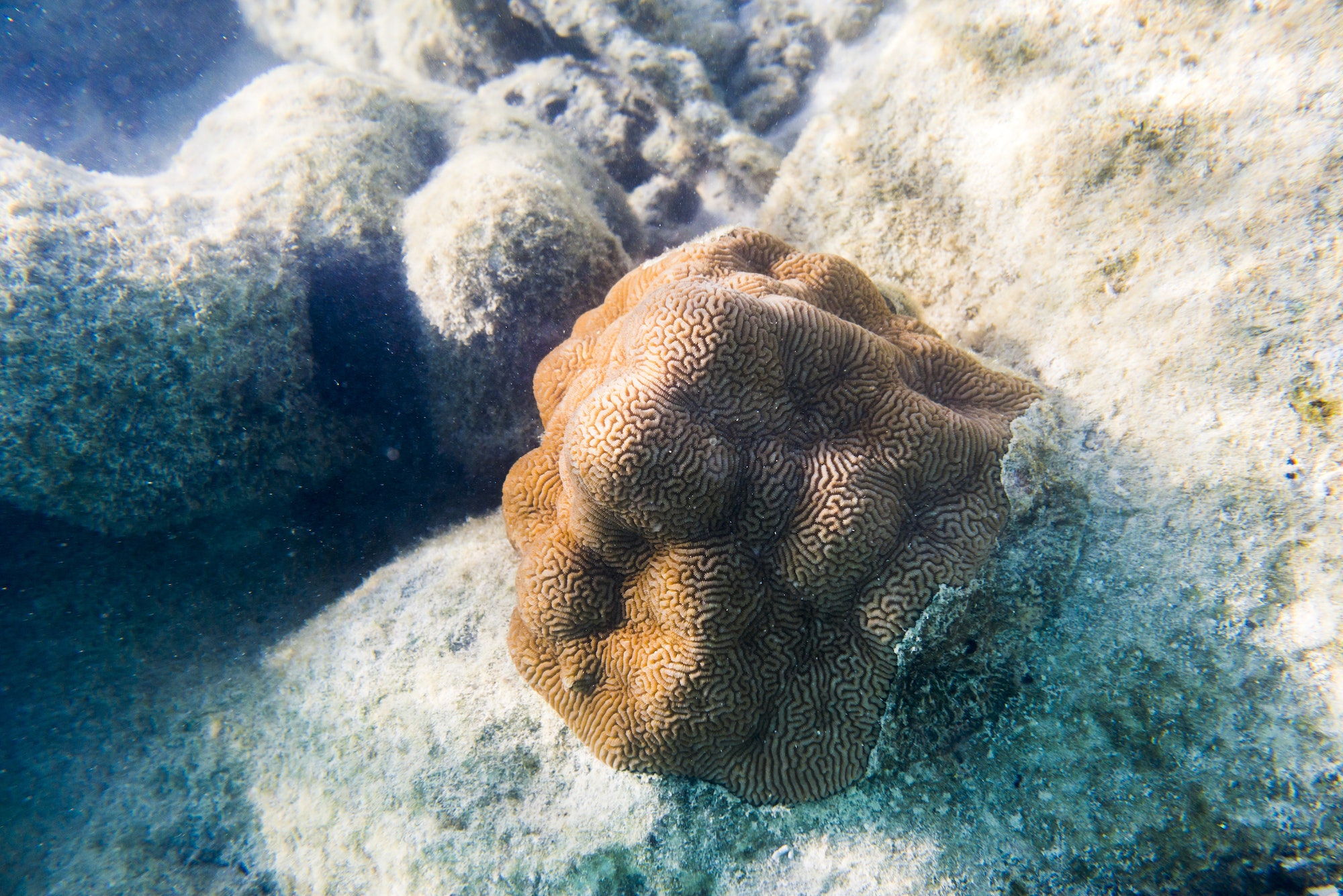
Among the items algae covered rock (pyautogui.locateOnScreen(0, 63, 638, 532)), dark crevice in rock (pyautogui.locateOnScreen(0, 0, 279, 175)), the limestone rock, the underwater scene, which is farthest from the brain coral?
dark crevice in rock (pyautogui.locateOnScreen(0, 0, 279, 175))

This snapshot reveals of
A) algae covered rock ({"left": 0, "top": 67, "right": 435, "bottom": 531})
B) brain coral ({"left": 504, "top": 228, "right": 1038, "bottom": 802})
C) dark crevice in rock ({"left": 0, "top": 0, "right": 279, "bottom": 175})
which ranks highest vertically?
dark crevice in rock ({"left": 0, "top": 0, "right": 279, "bottom": 175})

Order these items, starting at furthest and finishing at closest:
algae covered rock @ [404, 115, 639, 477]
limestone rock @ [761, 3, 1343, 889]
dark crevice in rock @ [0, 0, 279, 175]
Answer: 1. dark crevice in rock @ [0, 0, 279, 175]
2. algae covered rock @ [404, 115, 639, 477]
3. limestone rock @ [761, 3, 1343, 889]

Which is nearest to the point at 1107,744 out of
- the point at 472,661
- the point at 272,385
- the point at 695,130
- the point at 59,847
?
the point at 472,661

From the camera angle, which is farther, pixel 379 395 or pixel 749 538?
pixel 379 395

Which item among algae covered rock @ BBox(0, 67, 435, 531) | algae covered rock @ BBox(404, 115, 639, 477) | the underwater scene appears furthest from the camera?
algae covered rock @ BBox(404, 115, 639, 477)

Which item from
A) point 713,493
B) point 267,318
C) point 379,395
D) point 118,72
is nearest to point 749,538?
point 713,493

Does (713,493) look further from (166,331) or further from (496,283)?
(166,331)

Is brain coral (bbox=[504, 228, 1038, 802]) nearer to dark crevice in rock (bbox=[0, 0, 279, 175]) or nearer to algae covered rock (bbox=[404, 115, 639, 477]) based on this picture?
algae covered rock (bbox=[404, 115, 639, 477])
